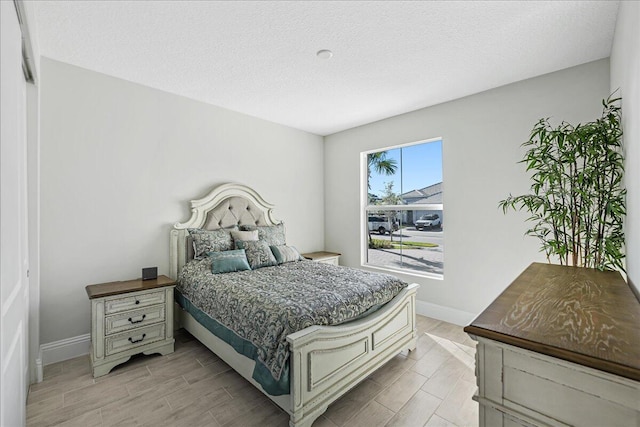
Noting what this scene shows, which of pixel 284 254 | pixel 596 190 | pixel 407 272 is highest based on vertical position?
pixel 596 190

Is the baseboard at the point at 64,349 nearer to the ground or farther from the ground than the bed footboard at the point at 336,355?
nearer to the ground

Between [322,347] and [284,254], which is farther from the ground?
[284,254]

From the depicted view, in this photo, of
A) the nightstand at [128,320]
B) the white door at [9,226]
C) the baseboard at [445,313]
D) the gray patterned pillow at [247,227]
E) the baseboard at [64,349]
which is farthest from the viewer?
the gray patterned pillow at [247,227]

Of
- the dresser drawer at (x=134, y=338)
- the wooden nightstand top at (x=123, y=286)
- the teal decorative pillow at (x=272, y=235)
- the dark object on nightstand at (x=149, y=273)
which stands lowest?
the dresser drawer at (x=134, y=338)

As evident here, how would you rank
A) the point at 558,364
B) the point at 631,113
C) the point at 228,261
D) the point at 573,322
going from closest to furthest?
1. the point at 558,364
2. the point at 573,322
3. the point at 631,113
4. the point at 228,261

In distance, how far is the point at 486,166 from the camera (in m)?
3.11

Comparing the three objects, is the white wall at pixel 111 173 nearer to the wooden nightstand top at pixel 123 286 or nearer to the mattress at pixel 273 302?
the wooden nightstand top at pixel 123 286

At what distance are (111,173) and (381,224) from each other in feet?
10.9

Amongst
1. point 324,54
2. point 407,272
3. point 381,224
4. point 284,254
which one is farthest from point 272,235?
point 324,54

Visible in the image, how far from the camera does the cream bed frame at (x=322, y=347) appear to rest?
170 centimetres

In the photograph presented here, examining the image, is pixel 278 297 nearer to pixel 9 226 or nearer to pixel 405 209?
pixel 9 226

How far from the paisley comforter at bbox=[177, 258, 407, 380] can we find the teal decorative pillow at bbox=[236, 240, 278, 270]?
12 cm

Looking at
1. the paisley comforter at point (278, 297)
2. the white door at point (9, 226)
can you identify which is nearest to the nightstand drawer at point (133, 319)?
the paisley comforter at point (278, 297)

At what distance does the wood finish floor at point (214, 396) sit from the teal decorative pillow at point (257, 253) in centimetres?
95
